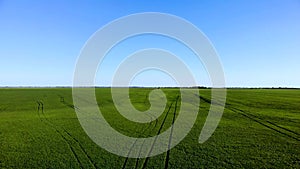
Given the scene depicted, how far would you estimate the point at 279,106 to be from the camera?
42969 mm

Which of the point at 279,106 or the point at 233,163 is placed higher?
the point at 279,106

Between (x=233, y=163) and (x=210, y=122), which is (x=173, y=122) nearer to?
(x=210, y=122)

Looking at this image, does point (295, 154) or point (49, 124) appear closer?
point (295, 154)

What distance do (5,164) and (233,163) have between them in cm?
1625

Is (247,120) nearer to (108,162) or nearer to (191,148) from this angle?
(191,148)

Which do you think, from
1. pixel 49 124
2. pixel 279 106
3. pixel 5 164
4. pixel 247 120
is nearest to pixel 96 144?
pixel 5 164

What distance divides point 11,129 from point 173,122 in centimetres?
1942

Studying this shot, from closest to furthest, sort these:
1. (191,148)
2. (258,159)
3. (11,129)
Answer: (258,159) < (191,148) < (11,129)

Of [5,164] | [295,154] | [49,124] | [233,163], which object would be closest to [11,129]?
[49,124]

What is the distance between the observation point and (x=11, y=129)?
2619 centimetres

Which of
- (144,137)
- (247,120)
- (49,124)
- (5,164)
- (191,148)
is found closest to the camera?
(5,164)

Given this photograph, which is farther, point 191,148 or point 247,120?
point 247,120

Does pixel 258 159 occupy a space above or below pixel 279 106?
below

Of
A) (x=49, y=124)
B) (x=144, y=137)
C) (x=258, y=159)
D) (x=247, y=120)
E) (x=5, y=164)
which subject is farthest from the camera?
(x=247, y=120)
